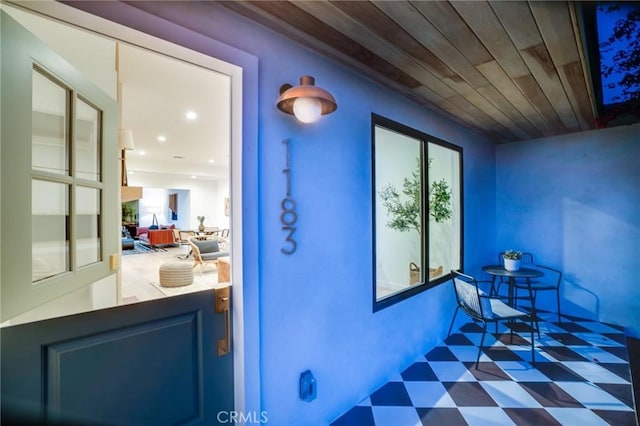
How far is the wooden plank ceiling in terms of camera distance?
126cm

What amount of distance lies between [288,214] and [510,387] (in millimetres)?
2133

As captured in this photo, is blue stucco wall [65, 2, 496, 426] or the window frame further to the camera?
the window frame

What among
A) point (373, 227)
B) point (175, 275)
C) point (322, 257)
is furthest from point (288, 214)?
point (175, 275)

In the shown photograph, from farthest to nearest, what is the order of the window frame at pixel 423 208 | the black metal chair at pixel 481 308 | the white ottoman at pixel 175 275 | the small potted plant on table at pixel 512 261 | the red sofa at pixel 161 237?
the red sofa at pixel 161 237 → the white ottoman at pixel 175 275 → the small potted plant on table at pixel 512 261 → the black metal chair at pixel 481 308 → the window frame at pixel 423 208

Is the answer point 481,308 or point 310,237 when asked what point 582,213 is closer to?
point 481,308

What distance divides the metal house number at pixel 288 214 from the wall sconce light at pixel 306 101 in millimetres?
186

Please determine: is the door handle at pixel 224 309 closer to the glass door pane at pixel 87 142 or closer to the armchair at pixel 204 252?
the glass door pane at pixel 87 142

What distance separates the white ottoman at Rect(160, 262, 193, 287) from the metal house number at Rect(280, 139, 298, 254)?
135 inches

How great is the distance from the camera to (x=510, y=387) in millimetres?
2053

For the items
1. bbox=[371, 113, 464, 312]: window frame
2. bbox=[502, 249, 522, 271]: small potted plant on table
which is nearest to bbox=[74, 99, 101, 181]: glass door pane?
bbox=[371, 113, 464, 312]: window frame

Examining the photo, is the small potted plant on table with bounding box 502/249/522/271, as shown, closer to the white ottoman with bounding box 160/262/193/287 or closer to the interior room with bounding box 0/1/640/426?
the interior room with bounding box 0/1/640/426

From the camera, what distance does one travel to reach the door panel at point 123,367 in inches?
36.4

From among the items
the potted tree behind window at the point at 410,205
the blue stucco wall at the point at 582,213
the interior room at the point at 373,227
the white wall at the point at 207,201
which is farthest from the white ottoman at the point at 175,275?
the white wall at the point at 207,201

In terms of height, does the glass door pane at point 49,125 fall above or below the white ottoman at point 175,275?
above
